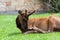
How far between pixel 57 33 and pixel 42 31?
1.49 feet

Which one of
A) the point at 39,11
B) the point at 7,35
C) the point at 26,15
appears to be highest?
the point at 26,15

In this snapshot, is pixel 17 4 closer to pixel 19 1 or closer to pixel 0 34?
pixel 19 1

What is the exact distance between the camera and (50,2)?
16.6 m

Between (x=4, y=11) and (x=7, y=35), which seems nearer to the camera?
(x=7, y=35)

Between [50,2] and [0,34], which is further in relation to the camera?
[50,2]

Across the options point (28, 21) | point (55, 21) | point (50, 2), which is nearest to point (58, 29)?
point (55, 21)

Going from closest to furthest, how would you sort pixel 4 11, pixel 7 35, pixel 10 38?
1. pixel 10 38
2. pixel 7 35
3. pixel 4 11

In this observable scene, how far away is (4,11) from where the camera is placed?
16500 millimetres

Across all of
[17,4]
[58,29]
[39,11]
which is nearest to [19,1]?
[17,4]

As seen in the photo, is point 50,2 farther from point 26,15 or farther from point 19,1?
point 26,15

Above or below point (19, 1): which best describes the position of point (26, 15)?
above

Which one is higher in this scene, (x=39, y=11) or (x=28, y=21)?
(x=28, y=21)

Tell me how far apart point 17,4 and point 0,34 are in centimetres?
838

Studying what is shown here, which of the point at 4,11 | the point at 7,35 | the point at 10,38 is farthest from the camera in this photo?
the point at 4,11
